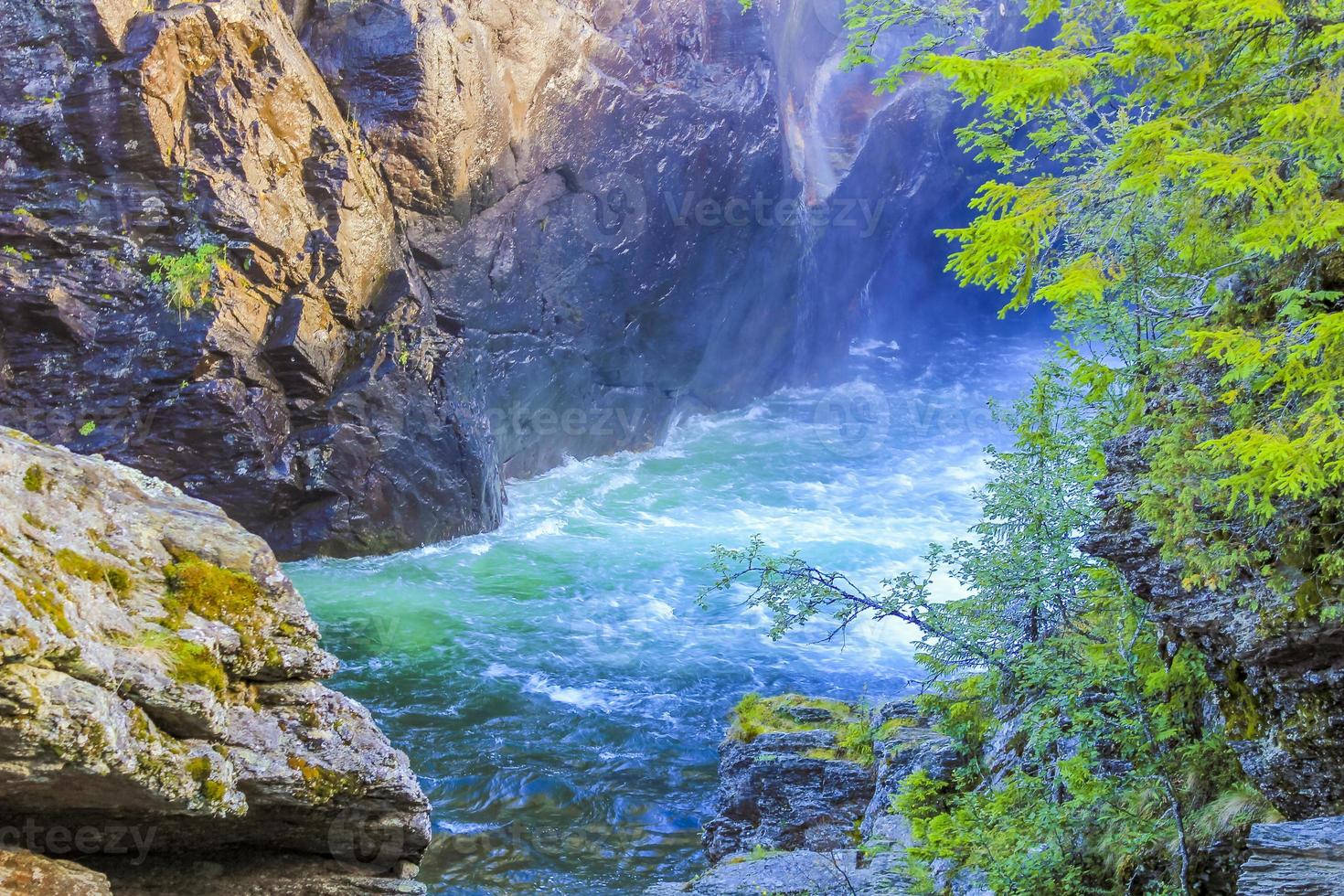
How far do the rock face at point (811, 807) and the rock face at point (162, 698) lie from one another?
9.27 ft

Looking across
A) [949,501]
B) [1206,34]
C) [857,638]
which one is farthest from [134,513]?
[949,501]

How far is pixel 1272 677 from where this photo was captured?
16.4 ft

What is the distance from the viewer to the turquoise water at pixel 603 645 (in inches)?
381

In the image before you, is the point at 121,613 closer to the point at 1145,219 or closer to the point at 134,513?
the point at 134,513

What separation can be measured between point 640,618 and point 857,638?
3.38 metres

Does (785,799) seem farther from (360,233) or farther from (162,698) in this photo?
(360,233)

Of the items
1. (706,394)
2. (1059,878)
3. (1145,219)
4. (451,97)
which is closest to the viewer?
(1059,878)

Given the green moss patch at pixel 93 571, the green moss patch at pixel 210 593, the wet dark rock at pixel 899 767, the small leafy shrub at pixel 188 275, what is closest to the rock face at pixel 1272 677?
the wet dark rock at pixel 899 767

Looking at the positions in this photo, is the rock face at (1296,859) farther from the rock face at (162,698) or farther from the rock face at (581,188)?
the rock face at (581,188)

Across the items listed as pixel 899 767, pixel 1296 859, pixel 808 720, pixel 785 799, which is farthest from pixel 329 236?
pixel 1296 859

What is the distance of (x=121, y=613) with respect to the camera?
4309 millimetres

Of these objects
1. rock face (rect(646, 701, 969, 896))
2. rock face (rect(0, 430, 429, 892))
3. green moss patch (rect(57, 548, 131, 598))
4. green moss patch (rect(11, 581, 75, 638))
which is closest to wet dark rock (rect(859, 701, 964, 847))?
rock face (rect(646, 701, 969, 896))

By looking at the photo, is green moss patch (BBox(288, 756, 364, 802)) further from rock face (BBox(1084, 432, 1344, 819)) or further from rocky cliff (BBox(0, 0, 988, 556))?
rocky cliff (BBox(0, 0, 988, 556))

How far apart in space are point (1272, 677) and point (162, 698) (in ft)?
17.6
